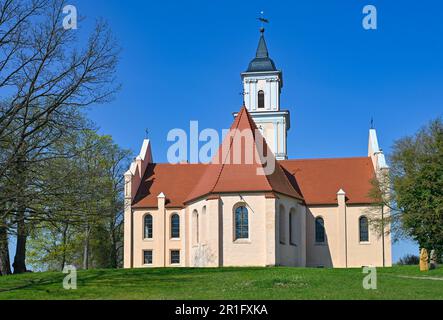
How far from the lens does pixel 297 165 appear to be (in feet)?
173

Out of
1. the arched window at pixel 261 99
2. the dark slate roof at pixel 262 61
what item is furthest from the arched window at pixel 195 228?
the dark slate roof at pixel 262 61

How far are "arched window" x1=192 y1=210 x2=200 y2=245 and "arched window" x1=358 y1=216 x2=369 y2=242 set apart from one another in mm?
12939

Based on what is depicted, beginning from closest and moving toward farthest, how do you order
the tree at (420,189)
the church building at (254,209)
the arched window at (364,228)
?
the tree at (420,189) < the church building at (254,209) < the arched window at (364,228)

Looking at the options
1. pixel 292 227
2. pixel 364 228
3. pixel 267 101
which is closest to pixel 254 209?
pixel 292 227

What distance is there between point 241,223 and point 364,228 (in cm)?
1204

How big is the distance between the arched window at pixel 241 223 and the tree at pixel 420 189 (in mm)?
9785

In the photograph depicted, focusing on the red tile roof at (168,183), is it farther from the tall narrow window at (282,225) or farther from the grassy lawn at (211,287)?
the grassy lawn at (211,287)

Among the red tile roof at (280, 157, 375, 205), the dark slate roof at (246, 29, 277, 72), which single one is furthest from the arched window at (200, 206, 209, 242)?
the dark slate roof at (246, 29, 277, 72)

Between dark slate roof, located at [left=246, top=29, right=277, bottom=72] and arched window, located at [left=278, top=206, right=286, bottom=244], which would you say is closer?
arched window, located at [left=278, top=206, right=286, bottom=244]

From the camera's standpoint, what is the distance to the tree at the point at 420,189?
122ft

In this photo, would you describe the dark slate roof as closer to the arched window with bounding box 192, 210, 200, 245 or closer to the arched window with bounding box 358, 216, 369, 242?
the arched window with bounding box 358, 216, 369, 242

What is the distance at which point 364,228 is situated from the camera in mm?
48656

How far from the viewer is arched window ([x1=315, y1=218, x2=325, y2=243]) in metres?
48.8
